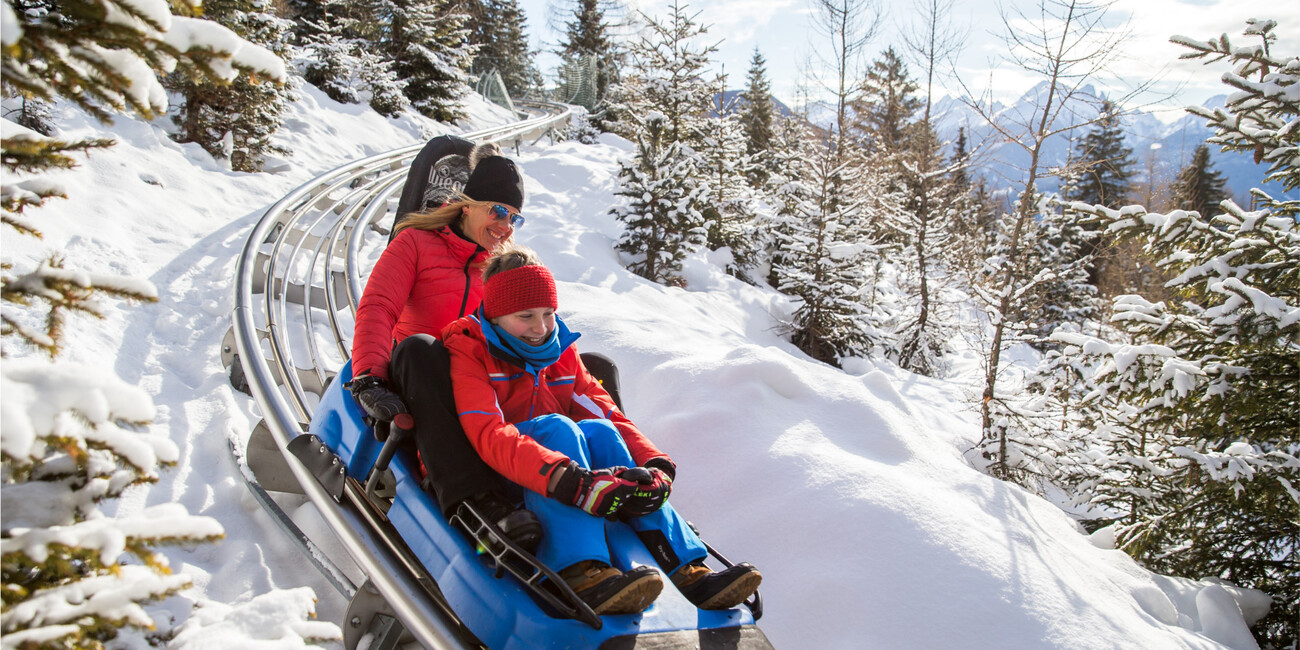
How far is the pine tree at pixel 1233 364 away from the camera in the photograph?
4.16 metres

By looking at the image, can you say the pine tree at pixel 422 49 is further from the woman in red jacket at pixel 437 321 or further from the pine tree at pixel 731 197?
the woman in red jacket at pixel 437 321

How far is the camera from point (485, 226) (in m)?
3.62

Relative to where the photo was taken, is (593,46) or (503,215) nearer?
(503,215)

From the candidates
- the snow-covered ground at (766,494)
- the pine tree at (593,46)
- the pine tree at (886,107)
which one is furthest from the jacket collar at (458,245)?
the pine tree at (593,46)

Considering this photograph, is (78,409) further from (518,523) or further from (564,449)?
(564,449)

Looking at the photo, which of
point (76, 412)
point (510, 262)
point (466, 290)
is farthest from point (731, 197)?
point (76, 412)

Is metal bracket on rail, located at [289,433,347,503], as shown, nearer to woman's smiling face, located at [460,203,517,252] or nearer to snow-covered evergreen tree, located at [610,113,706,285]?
woman's smiling face, located at [460,203,517,252]

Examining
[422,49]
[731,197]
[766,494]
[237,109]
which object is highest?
[422,49]

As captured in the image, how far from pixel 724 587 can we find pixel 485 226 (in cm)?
221

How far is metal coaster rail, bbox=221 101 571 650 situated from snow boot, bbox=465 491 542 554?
1.00 feet

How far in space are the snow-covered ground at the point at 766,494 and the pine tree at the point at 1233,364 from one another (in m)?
0.63

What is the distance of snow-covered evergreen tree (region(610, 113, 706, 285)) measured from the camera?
10469 mm

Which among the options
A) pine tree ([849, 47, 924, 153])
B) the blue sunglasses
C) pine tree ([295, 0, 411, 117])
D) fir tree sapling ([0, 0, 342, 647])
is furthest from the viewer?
pine tree ([849, 47, 924, 153])

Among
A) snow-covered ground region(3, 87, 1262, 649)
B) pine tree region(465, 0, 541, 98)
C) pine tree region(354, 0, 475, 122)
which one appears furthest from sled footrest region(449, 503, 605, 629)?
pine tree region(465, 0, 541, 98)
